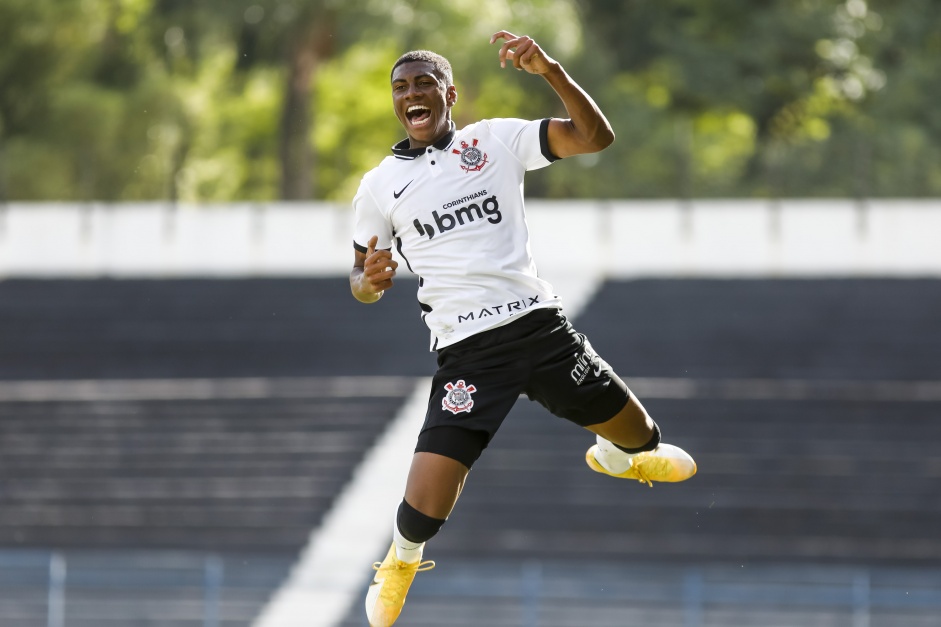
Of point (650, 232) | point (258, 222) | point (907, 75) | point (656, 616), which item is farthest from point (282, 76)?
point (656, 616)

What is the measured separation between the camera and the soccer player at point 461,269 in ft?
16.6

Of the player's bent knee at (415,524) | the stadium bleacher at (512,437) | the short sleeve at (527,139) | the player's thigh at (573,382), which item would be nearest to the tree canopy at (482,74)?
the stadium bleacher at (512,437)

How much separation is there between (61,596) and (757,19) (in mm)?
18173

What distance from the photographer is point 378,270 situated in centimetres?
492

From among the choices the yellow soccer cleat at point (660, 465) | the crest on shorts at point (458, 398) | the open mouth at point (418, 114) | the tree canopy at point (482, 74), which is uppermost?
the tree canopy at point (482, 74)

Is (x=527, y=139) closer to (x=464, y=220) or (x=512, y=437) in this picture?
(x=464, y=220)

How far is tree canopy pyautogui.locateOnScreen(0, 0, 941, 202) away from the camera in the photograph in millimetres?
25219

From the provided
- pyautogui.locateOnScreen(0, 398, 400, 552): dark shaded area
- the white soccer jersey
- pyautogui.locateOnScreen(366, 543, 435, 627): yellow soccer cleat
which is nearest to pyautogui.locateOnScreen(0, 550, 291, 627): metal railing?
pyautogui.locateOnScreen(0, 398, 400, 552): dark shaded area

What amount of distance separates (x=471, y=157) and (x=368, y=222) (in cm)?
42

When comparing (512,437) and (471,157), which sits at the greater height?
(471,157)

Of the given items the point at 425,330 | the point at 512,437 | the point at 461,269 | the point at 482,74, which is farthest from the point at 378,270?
the point at 482,74

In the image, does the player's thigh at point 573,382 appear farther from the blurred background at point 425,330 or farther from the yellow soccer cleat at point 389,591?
the blurred background at point 425,330

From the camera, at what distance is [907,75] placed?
26.0 meters

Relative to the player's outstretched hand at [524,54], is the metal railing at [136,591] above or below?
below
